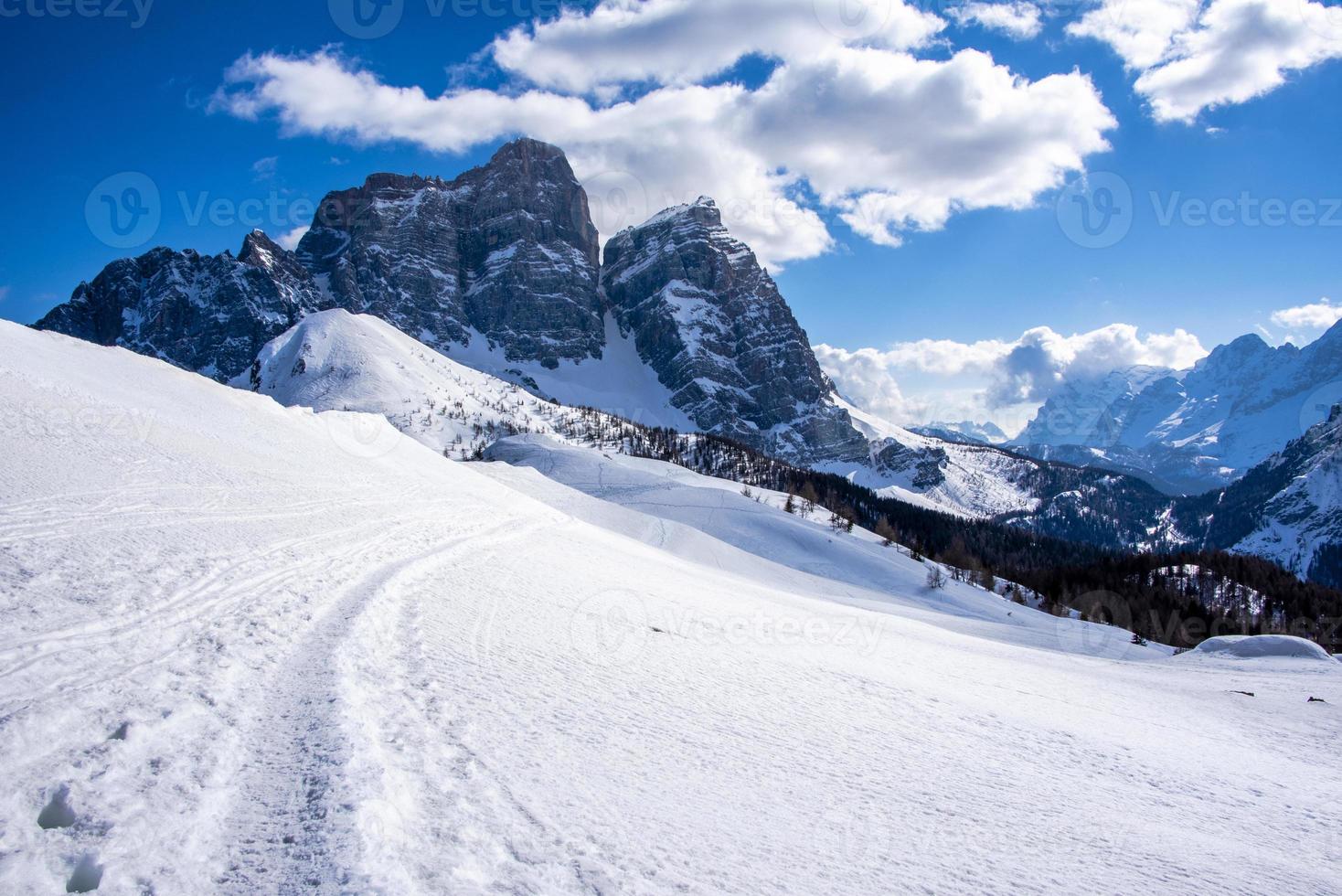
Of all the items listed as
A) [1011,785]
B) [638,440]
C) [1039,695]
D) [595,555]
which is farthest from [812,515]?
[638,440]

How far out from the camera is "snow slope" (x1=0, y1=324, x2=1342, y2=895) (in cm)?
284

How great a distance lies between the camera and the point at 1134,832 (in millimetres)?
3740

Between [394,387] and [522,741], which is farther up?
[394,387]

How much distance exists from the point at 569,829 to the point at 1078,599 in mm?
63165

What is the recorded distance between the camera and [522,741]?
13.1 feet

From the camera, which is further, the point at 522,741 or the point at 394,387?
the point at 394,387

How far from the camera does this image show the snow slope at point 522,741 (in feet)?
9.33

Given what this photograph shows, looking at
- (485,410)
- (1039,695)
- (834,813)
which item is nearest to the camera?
(834,813)

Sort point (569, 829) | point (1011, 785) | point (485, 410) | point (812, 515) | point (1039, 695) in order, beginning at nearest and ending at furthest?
point (569, 829)
point (1011, 785)
point (1039, 695)
point (812, 515)
point (485, 410)

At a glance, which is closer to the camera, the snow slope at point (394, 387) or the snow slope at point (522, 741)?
the snow slope at point (522, 741)

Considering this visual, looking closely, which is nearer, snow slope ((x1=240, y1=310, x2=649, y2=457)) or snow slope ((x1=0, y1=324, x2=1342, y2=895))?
snow slope ((x1=0, y1=324, x2=1342, y2=895))

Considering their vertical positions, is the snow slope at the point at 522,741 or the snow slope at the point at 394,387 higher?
the snow slope at the point at 394,387

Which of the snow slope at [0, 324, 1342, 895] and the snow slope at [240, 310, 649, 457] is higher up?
the snow slope at [240, 310, 649, 457]

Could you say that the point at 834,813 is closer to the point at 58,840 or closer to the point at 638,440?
the point at 58,840
